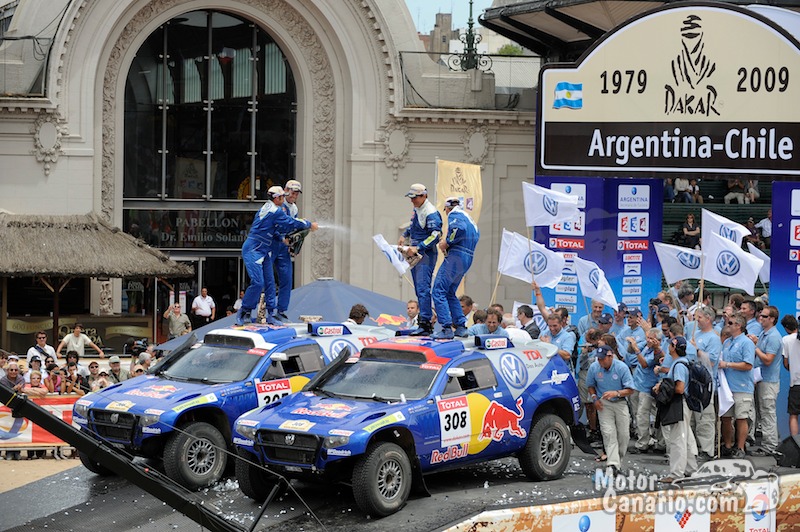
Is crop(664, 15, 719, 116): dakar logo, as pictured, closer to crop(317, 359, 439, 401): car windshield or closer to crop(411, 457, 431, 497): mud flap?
crop(317, 359, 439, 401): car windshield

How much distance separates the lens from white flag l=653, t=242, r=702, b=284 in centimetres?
1958

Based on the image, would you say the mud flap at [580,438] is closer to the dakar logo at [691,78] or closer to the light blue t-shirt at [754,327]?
the light blue t-shirt at [754,327]

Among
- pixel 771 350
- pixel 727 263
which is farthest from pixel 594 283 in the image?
pixel 771 350

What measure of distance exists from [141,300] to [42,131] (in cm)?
491

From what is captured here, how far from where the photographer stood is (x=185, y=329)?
27312 mm

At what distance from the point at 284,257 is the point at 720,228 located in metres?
6.52

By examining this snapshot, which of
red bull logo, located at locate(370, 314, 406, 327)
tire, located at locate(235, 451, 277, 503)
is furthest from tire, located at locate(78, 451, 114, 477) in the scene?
red bull logo, located at locate(370, 314, 406, 327)

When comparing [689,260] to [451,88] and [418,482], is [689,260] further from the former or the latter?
[451,88]

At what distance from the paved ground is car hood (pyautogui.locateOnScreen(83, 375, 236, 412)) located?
1.03 metres

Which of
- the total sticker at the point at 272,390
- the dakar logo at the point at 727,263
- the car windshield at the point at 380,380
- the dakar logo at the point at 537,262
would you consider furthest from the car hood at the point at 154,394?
the dakar logo at the point at 727,263

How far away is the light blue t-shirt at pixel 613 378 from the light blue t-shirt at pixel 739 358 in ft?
6.25

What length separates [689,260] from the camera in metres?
19.6

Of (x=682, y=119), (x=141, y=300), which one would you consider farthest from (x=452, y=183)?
(x=141, y=300)

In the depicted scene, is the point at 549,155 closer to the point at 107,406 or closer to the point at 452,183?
the point at 452,183
